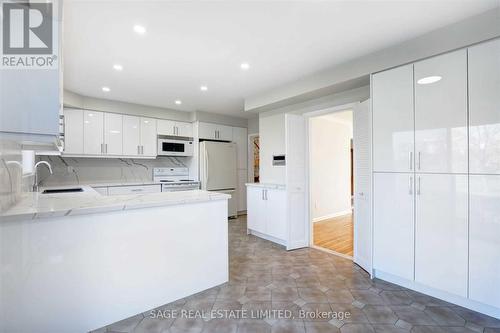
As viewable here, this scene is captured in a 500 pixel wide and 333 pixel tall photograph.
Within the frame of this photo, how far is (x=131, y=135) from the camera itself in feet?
14.5

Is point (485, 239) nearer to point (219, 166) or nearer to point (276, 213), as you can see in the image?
point (276, 213)

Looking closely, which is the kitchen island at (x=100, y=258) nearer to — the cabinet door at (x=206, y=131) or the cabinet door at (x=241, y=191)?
the cabinet door at (x=206, y=131)

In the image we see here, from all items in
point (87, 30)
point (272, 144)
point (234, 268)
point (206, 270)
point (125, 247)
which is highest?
point (87, 30)

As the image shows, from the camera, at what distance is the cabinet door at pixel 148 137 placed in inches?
179

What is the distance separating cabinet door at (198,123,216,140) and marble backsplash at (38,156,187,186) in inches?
34.7

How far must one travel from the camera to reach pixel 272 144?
407cm

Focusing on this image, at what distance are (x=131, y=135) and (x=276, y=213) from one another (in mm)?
3105

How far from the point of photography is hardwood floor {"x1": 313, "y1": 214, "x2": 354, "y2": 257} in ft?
11.3

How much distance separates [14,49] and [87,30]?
127cm

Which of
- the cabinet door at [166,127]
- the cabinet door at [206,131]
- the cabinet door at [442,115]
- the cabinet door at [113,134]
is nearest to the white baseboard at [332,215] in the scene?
the cabinet door at [206,131]

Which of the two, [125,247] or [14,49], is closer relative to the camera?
[14,49]

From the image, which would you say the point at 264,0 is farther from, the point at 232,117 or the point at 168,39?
the point at 232,117

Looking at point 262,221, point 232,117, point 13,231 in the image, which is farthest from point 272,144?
point 13,231

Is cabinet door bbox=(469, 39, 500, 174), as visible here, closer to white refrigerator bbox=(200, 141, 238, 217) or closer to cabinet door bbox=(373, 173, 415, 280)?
cabinet door bbox=(373, 173, 415, 280)
